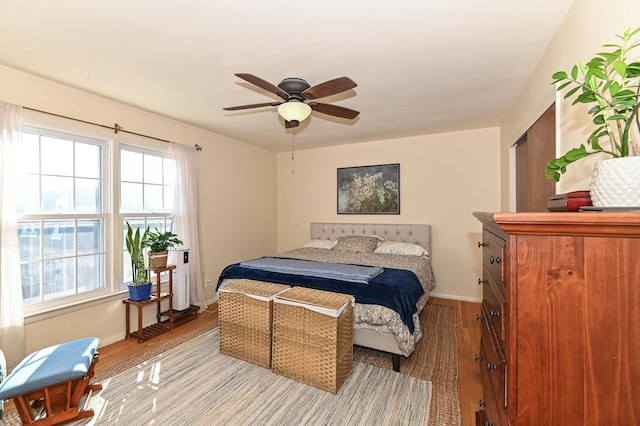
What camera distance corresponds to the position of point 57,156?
2.62 meters

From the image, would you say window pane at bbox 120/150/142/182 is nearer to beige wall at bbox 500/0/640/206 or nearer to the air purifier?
the air purifier

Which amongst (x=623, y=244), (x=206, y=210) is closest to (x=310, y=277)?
(x=206, y=210)

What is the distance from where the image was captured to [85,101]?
2711 mm

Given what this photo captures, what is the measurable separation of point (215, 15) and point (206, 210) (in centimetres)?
282

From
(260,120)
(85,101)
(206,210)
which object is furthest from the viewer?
(206,210)

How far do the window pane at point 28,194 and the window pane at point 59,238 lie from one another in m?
0.17

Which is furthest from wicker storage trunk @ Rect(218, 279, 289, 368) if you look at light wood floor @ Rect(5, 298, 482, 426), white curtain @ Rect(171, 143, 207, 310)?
white curtain @ Rect(171, 143, 207, 310)

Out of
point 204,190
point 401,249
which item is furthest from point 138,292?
point 401,249

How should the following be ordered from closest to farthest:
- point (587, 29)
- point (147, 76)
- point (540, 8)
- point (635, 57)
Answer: point (635, 57) < point (587, 29) < point (540, 8) < point (147, 76)

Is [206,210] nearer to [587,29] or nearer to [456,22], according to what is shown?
[456,22]

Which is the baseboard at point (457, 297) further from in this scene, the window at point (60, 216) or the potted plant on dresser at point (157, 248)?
Answer: the window at point (60, 216)

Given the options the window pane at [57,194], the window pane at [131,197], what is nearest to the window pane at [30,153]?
the window pane at [57,194]

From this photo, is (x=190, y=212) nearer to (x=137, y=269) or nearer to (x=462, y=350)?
(x=137, y=269)

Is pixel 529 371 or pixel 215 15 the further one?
pixel 215 15
